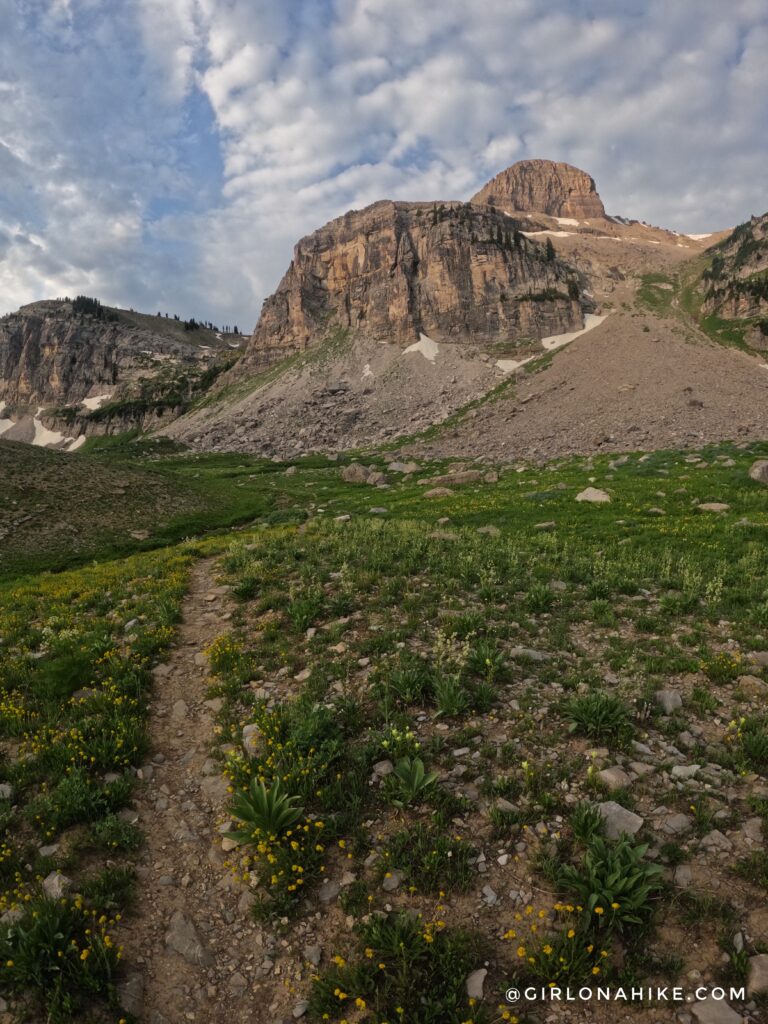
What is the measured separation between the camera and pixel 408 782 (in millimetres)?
6188

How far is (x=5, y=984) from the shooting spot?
4395mm

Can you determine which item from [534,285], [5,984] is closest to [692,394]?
[534,285]

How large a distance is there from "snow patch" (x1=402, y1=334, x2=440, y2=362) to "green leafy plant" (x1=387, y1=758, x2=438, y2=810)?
104528 millimetres

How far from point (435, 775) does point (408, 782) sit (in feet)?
1.22

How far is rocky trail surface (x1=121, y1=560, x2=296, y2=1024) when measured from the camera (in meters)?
4.48

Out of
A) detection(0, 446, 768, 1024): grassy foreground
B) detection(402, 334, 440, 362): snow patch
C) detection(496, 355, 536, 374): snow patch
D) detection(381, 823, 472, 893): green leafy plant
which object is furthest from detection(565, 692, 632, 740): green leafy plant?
detection(402, 334, 440, 362): snow patch

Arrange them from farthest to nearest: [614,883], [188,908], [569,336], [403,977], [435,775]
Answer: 1. [569,336]
2. [435,775]
3. [188,908]
4. [614,883]
5. [403,977]

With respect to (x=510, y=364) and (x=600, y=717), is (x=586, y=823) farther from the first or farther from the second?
(x=510, y=364)

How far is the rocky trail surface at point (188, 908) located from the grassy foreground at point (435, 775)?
A: 226mm

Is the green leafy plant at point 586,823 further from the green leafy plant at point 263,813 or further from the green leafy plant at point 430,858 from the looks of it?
the green leafy plant at point 263,813

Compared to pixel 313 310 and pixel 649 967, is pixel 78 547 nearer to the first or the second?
pixel 649 967

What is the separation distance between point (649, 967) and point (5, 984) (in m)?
5.85

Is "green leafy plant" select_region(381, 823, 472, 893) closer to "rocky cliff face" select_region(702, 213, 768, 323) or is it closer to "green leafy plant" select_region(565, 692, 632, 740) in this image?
"green leafy plant" select_region(565, 692, 632, 740)

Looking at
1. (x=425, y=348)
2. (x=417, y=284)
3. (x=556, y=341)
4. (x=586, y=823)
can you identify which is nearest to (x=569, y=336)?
(x=556, y=341)
